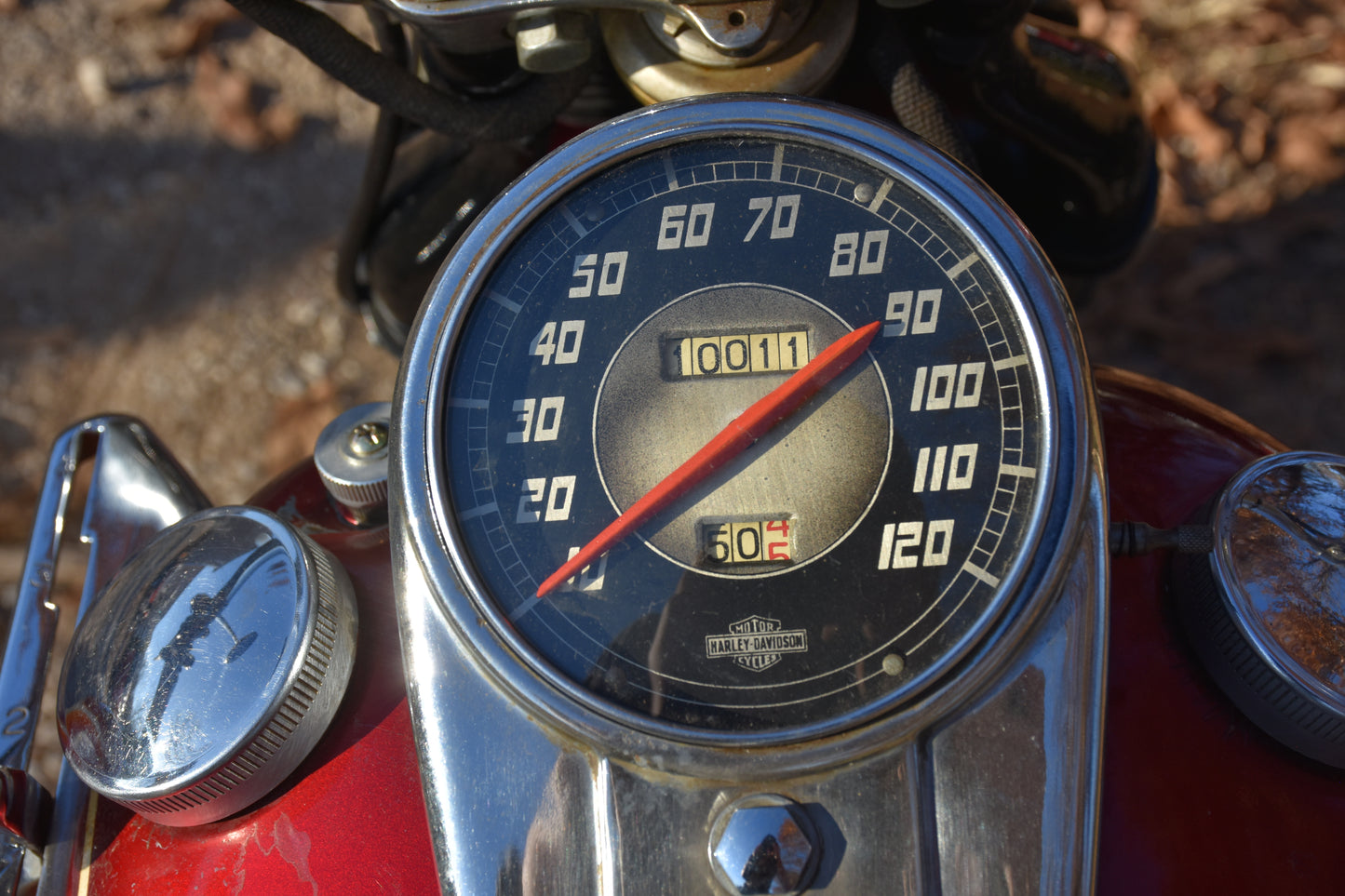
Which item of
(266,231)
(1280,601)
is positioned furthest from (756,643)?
(266,231)

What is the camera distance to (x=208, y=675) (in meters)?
0.83

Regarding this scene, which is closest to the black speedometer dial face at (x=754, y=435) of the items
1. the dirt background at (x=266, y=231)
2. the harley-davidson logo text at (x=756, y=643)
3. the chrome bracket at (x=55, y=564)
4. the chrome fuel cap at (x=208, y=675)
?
the harley-davidson logo text at (x=756, y=643)

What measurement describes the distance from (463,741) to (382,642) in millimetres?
162

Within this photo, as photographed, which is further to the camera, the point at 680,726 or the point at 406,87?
the point at 406,87

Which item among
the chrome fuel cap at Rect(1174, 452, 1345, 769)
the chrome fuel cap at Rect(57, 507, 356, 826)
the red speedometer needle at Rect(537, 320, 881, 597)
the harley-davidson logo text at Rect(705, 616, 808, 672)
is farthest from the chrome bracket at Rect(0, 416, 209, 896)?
the chrome fuel cap at Rect(1174, 452, 1345, 769)

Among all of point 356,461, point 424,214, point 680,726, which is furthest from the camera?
point 424,214

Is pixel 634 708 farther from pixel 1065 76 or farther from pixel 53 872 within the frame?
pixel 1065 76

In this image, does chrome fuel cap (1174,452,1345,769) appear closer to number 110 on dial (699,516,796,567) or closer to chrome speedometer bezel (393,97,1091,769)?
chrome speedometer bezel (393,97,1091,769)

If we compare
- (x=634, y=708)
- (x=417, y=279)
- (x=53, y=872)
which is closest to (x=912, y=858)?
(x=634, y=708)

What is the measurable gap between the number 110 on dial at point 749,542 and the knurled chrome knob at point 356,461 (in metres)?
0.35

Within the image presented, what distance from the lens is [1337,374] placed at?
7.55 ft

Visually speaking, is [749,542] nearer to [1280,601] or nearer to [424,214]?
[1280,601]

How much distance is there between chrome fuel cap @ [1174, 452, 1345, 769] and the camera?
2.70 ft

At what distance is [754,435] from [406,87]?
1.91 ft
